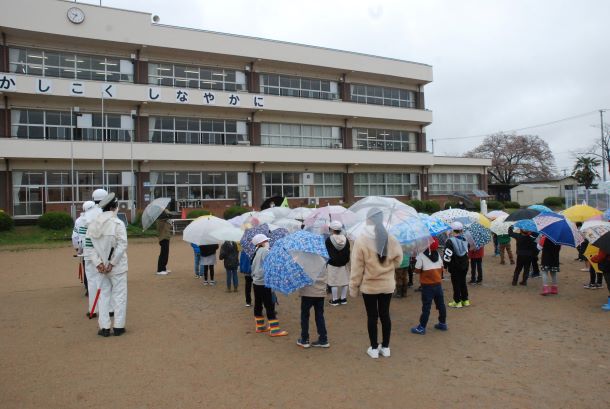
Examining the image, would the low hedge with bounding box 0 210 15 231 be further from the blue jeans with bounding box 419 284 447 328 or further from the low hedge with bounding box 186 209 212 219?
the blue jeans with bounding box 419 284 447 328

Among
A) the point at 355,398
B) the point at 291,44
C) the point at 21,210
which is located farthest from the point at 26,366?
the point at 291,44

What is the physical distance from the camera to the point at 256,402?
13.9 feet

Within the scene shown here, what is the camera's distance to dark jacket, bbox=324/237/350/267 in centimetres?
711

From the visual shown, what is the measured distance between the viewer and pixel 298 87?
3338 centimetres

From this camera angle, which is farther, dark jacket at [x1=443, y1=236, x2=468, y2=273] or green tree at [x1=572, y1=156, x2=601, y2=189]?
green tree at [x1=572, y1=156, x2=601, y2=189]

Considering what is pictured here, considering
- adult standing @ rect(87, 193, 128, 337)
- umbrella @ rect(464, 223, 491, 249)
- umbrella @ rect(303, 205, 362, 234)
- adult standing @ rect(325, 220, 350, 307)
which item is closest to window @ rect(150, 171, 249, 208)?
umbrella @ rect(303, 205, 362, 234)

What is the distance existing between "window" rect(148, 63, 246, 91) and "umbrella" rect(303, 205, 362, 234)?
911 inches

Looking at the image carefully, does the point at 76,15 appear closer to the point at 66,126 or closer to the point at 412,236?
the point at 66,126

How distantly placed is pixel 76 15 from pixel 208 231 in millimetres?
22869

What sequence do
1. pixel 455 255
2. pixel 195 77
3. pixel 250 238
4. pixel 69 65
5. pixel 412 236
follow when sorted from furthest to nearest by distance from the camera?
pixel 195 77, pixel 69 65, pixel 455 255, pixel 250 238, pixel 412 236

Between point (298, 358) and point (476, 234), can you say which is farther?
point (476, 234)

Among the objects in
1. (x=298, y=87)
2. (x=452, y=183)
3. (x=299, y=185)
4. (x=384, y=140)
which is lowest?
(x=299, y=185)

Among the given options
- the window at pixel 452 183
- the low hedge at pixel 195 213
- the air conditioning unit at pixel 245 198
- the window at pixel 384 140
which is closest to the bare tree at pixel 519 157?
the window at pixel 452 183

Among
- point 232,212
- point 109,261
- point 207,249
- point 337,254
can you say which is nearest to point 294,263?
point 337,254
